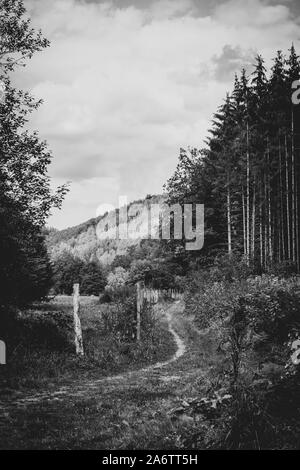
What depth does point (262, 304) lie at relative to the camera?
13.2 meters

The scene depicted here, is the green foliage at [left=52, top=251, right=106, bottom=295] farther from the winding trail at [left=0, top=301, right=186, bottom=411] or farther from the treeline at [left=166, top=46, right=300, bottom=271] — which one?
the winding trail at [left=0, top=301, right=186, bottom=411]

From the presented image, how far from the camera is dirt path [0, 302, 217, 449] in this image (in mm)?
6297

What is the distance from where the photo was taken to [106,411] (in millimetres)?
8156

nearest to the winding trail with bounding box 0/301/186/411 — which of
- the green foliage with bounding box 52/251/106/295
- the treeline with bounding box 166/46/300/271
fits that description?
the treeline with bounding box 166/46/300/271

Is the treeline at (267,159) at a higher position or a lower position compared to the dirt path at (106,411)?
higher

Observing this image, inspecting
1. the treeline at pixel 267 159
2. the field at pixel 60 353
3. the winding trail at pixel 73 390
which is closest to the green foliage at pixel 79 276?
the treeline at pixel 267 159

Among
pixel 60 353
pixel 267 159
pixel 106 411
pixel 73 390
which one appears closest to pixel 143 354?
pixel 60 353

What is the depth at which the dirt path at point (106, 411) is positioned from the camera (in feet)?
20.7

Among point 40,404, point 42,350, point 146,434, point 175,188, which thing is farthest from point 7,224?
point 175,188

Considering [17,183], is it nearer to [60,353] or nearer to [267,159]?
[60,353]

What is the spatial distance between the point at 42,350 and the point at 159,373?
4.12 m

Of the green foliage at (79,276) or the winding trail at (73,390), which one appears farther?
the green foliage at (79,276)

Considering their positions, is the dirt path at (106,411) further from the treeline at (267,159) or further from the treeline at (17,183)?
the treeline at (267,159)
